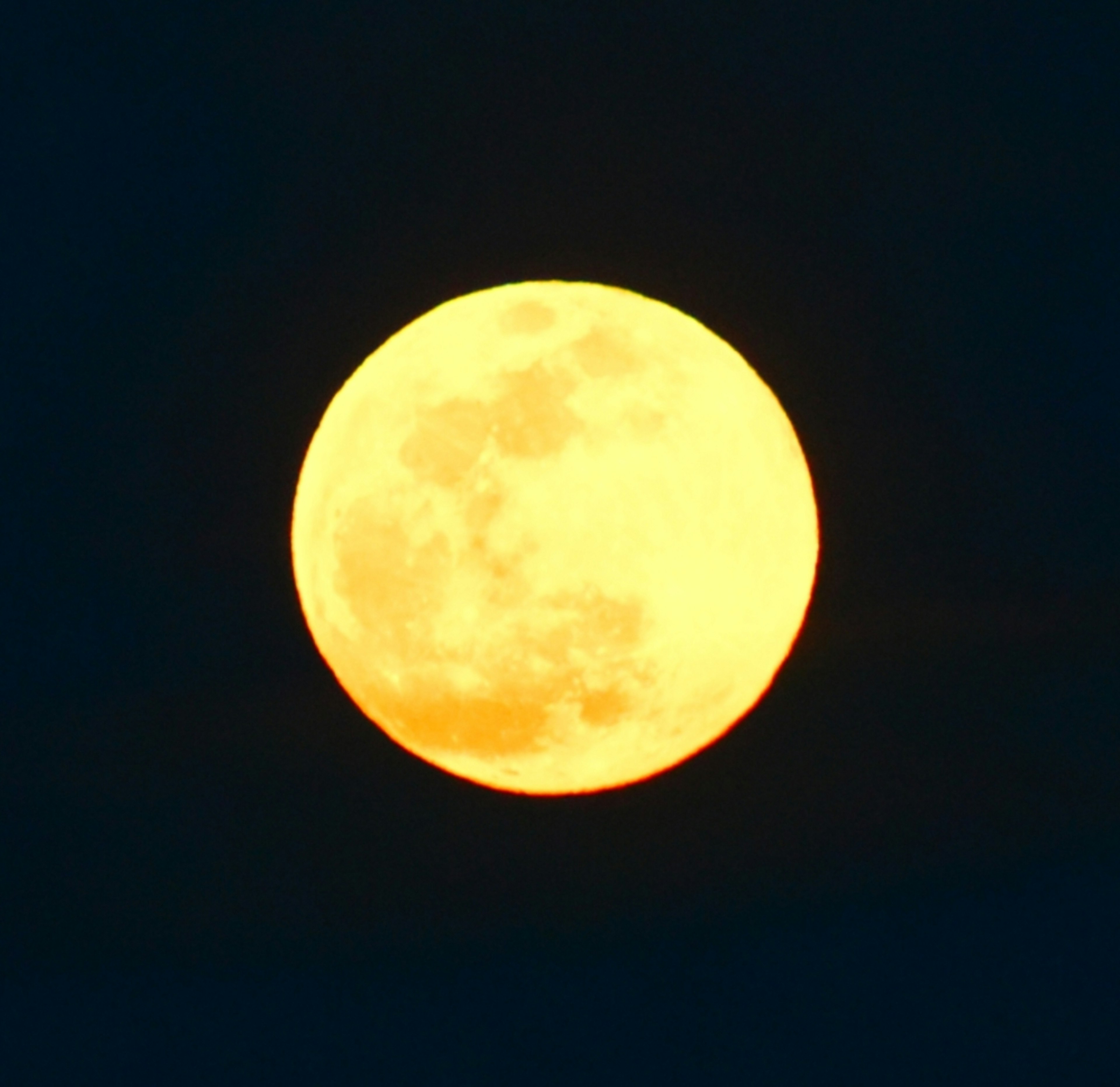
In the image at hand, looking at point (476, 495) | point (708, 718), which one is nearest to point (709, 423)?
point (476, 495)

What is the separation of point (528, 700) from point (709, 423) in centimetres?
78

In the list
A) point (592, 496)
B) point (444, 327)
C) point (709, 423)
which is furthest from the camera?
point (444, 327)

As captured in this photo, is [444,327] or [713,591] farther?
[444,327]

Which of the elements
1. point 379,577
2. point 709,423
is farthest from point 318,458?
point 709,423

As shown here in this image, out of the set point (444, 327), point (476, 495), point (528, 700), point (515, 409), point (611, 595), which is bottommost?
point (528, 700)

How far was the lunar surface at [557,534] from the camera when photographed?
2227 mm

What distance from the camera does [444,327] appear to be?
99.3 inches

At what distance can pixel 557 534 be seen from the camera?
2205mm

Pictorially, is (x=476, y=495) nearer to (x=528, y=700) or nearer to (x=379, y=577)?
(x=379, y=577)

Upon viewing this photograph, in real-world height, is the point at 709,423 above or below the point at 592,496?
above

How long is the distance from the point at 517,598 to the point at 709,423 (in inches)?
24.5

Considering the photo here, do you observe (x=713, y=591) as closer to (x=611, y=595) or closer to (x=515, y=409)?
(x=611, y=595)

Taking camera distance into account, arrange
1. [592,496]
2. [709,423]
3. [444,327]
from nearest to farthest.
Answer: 1. [592,496]
2. [709,423]
3. [444,327]

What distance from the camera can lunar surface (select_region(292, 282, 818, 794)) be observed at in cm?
223
